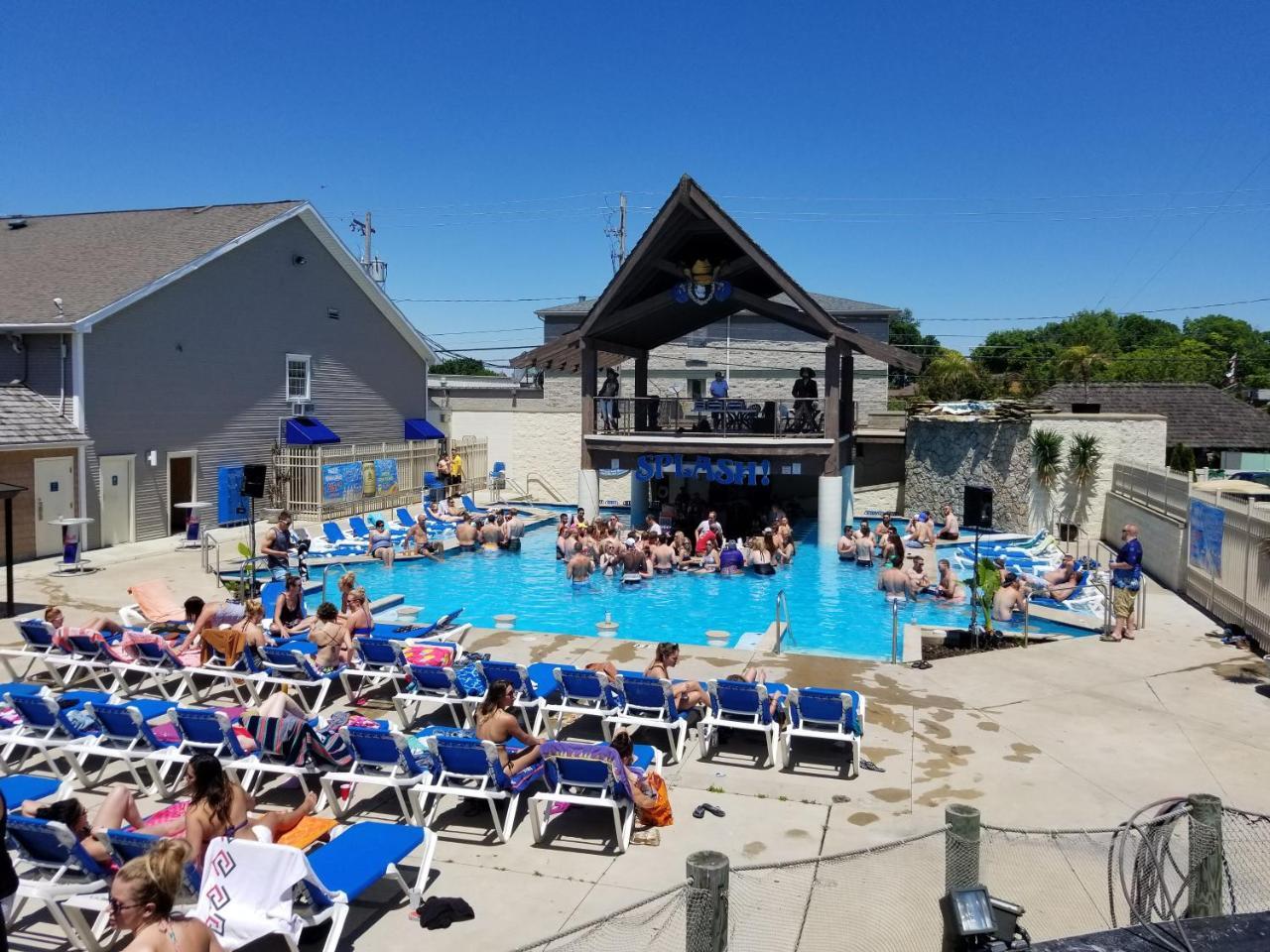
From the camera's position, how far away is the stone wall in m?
26.5

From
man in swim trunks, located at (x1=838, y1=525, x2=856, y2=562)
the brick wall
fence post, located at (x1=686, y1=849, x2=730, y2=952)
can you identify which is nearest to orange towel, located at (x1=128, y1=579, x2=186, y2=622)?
the brick wall

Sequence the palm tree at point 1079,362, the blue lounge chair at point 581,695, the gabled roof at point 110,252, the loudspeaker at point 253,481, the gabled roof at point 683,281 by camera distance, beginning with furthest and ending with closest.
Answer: the palm tree at point 1079,362 < the gabled roof at point 683,281 < the gabled roof at point 110,252 < the loudspeaker at point 253,481 < the blue lounge chair at point 581,695

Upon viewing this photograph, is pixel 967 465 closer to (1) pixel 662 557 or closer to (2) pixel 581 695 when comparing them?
(1) pixel 662 557

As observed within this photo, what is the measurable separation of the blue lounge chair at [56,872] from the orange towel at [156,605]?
27.7 feet

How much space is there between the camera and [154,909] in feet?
14.2

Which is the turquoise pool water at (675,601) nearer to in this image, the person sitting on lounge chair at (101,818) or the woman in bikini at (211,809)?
the woman in bikini at (211,809)

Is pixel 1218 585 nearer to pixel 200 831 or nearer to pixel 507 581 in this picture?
pixel 507 581

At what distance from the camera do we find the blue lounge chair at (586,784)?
713cm

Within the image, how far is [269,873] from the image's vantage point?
17.3 ft

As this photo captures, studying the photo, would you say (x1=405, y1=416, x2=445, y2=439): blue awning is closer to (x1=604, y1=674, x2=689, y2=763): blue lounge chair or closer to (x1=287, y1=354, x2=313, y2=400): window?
(x1=287, y1=354, x2=313, y2=400): window

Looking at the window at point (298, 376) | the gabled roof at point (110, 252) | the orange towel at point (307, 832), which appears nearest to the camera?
the orange towel at point (307, 832)

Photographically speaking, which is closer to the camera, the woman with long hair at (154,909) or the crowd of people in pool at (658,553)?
the woman with long hair at (154,909)

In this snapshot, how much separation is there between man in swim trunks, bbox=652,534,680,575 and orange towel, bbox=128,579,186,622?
33.0 feet

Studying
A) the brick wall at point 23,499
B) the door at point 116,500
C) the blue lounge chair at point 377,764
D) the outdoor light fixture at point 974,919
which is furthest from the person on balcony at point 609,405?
the outdoor light fixture at point 974,919
